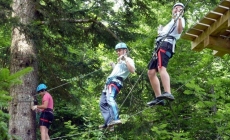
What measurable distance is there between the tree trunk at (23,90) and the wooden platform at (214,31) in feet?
11.1

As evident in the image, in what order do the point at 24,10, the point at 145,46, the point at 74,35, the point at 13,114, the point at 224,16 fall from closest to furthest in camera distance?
the point at 224,16, the point at 13,114, the point at 24,10, the point at 74,35, the point at 145,46

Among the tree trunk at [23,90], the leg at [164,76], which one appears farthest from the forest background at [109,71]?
the leg at [164,76]

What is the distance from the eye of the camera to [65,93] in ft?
30.3

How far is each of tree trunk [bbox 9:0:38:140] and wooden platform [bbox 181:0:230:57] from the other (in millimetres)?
3376

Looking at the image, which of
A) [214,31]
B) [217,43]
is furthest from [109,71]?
[214,31]

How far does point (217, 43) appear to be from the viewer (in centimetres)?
521

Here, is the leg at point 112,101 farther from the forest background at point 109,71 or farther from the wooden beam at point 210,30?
the forest background at point 109,71

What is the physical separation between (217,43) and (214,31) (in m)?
0.28

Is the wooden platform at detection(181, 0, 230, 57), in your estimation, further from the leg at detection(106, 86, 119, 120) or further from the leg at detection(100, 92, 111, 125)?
the leg at detection(100, 92, 111, 125)

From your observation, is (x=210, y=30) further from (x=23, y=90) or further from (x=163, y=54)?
(x=23, y=90)

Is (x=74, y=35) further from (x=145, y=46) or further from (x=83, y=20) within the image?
(x=145, y=46)

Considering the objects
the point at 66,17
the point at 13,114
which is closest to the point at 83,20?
the point at 66,17

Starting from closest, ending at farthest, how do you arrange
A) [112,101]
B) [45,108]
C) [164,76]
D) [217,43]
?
[217,43] → [164,76] → [112,101] → [45,108]

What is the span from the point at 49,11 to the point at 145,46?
309 centimetres
